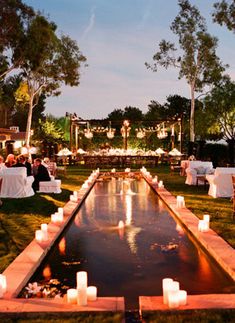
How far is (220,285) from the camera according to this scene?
16.0ft

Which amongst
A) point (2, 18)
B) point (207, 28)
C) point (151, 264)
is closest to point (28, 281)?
point (151, 264)

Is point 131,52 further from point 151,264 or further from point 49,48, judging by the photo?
point 151,264

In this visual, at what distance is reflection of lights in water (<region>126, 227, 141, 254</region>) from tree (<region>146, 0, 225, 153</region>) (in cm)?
2061

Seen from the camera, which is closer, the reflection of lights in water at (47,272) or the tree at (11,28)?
the reflection of lights in water at (47,272)

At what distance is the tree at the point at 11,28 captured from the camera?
2059cm

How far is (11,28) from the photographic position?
2119 cm

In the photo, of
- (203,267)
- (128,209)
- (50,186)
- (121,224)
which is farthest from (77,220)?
(50,186)

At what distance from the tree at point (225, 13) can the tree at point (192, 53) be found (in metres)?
9.71

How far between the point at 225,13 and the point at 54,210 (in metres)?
12.2

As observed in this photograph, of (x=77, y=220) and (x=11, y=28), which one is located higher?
(x=11, y=28)

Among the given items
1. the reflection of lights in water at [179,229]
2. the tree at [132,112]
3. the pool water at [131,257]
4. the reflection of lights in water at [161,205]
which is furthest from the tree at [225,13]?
the tree at [132,112]

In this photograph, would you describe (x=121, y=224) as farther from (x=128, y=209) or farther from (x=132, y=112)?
(x=132, y=112)

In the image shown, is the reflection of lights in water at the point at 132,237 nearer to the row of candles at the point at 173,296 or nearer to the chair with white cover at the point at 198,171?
the row of candles at the point at 173,296

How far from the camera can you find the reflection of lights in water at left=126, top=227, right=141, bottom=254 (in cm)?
649
